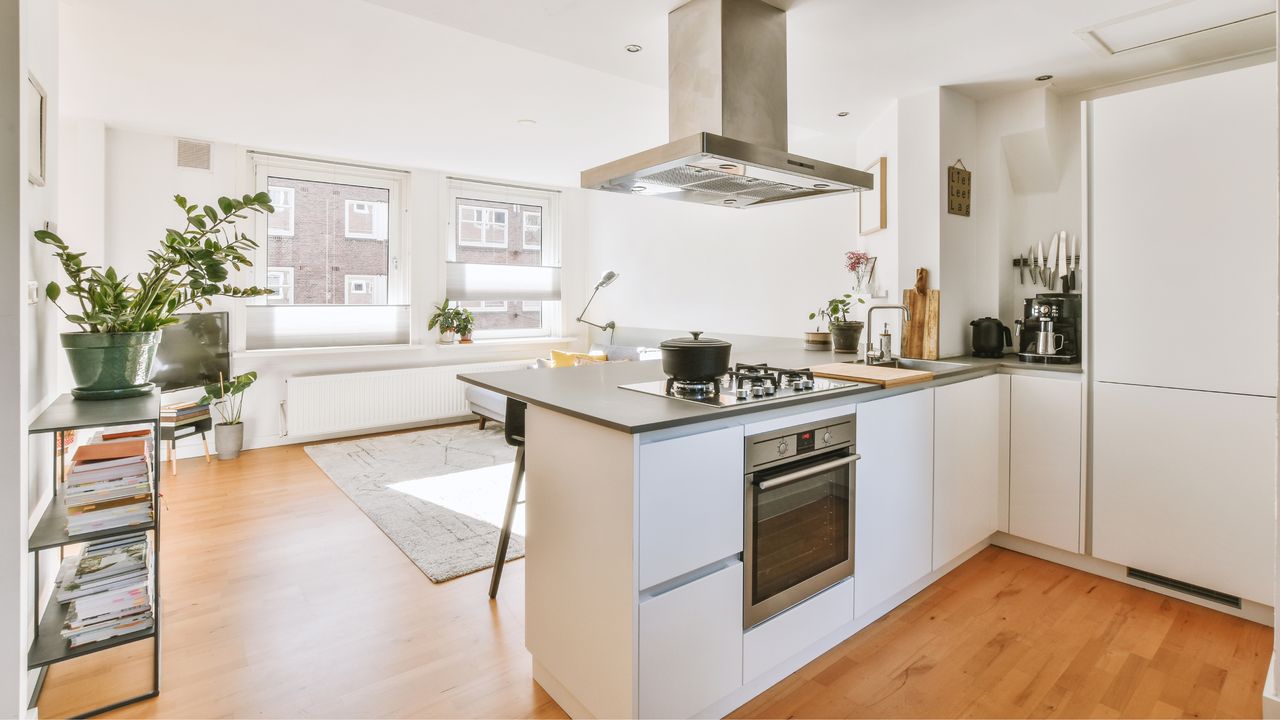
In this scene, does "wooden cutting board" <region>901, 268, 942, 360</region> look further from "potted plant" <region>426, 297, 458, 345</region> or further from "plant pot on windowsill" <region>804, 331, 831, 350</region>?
"potted plant" <region>426, 297, 458, 345</region>

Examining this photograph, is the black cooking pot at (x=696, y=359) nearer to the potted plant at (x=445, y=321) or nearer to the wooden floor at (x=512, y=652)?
the wooden floor at (x=512, y=652)

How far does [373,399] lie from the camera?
5.43 m

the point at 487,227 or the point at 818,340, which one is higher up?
the point at 487,227

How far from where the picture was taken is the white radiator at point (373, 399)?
5.09m

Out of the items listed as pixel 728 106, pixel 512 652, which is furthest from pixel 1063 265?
pixel 512 652

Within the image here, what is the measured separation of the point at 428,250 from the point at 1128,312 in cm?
536

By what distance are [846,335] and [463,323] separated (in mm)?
3959

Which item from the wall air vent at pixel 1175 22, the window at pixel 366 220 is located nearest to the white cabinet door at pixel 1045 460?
the wall air vent at pixel 1175 22

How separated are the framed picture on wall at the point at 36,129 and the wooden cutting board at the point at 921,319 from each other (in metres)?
3.43

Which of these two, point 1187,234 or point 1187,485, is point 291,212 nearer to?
point 1187,234

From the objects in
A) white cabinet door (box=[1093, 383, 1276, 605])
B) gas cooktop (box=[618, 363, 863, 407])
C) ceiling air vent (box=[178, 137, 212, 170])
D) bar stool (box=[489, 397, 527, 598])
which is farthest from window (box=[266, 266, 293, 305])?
white cabinet door (box=[1093, 383, 1276, 605])

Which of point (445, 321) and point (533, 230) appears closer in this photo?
point (445, 321)

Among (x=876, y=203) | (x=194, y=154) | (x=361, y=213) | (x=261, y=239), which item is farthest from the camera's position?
(x=361, y=213)

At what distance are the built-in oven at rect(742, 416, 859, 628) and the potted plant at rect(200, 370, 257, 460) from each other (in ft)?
14.3
